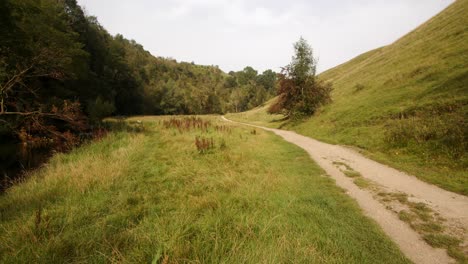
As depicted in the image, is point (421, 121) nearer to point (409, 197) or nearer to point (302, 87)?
point (409, 197)

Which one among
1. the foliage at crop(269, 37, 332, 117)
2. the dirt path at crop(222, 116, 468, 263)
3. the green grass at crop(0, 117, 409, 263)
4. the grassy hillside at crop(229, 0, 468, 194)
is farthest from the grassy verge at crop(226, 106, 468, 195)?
the foliage at crop(269, 37, 332, 117)

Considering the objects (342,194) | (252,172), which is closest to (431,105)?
(342,194)

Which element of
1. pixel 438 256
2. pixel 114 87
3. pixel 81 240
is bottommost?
pixel 438 256

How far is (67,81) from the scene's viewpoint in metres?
30.0

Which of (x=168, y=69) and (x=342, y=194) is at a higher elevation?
(x=168, y=69)

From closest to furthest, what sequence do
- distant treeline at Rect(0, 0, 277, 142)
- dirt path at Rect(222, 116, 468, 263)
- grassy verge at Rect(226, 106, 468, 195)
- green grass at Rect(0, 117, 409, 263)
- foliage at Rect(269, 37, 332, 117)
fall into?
green grass at Rect(0, 117, 409, 263) → dirt path at Rect(222, 116, 468, 263) → grassy verge at Rect(226, 106, 468, 195) → distant treeline at Rect(0, 0, 277, 142) → foliage at Rect(269, 37, 332, 117)

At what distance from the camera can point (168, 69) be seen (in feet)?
543

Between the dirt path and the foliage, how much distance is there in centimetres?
1907

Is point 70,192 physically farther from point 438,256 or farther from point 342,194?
point 438,256

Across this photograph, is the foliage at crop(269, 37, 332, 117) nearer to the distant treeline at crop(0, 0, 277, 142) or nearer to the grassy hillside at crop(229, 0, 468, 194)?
the grassy hillside at crop(229, 0, 468, 194)

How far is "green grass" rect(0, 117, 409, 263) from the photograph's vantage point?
11.1ft

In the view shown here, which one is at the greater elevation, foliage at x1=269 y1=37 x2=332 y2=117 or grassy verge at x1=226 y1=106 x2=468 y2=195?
foliage at x1=269 y1=37 x2=332 y2=117

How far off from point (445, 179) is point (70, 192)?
12.6 meters

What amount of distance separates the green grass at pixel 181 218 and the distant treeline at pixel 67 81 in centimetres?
331
